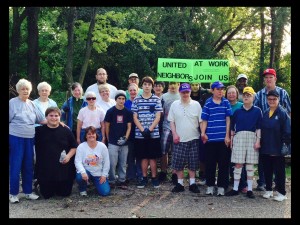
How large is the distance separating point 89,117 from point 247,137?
2.76m

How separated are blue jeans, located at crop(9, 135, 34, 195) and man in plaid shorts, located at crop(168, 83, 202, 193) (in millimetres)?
2416

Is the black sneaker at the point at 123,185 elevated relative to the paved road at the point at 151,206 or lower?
elevated

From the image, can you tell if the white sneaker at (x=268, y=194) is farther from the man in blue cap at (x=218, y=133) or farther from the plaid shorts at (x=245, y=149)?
the man in blue cap at (x=218, y=133)

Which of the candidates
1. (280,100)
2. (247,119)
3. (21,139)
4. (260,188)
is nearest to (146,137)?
(247,119)

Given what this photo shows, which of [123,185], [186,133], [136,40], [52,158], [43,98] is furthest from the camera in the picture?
[136,40]

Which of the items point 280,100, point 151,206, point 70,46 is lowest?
point 151,206

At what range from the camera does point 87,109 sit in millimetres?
7426

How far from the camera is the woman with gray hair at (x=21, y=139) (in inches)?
259

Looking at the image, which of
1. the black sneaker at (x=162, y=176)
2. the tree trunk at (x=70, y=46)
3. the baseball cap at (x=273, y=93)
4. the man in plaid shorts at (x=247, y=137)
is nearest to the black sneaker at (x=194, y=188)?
the man in plaid shorts at (x=247, y=137)

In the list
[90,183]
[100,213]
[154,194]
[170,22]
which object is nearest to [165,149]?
[154,194]

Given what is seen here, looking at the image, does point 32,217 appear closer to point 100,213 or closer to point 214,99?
point 100,213

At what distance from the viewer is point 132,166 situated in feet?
26.0

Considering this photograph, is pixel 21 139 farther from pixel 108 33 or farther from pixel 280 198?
pixel 108 33

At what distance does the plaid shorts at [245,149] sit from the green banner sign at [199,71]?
1.71 m
